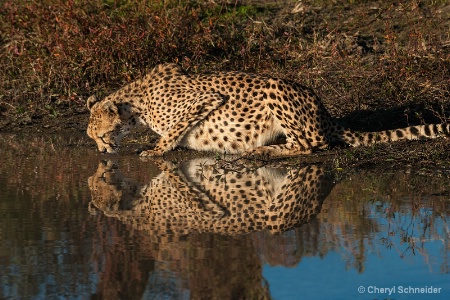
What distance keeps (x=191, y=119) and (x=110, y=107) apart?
866mm

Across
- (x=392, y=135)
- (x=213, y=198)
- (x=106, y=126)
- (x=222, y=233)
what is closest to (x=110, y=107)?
(x=106, y=126)

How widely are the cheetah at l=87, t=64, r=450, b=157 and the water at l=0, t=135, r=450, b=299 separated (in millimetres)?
921

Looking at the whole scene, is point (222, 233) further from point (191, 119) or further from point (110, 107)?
point (110, 107)

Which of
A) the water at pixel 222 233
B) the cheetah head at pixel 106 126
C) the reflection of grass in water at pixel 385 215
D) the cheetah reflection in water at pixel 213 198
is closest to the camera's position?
the water at pixel 222 233

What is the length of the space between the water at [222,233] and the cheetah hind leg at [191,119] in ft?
2.90

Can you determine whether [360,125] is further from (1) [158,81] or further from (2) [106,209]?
(2) [106,209]

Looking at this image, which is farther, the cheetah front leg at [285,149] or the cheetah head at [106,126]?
the cheetah head at [106,126]

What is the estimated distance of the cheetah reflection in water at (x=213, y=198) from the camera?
6051 millimetres

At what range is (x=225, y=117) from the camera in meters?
9.46

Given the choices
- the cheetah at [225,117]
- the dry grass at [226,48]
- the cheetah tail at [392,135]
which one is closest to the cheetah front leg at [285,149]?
the cheetah at [225,117]

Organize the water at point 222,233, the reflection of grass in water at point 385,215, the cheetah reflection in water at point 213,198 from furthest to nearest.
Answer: the cheetah reflection in water at point 213,198, the reflection of grass in water at point 385,215, the water at point 222,233

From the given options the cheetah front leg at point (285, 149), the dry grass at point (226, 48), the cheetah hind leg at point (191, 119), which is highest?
the dry grass at point (226, 48)

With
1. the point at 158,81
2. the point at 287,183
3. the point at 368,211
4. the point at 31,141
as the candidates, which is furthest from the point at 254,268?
the point at 31,141

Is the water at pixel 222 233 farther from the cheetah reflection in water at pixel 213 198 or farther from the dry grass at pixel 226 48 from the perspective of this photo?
the dry grass at pixel 226 48
